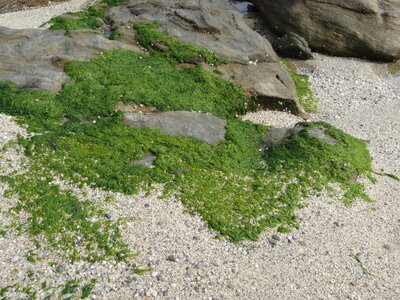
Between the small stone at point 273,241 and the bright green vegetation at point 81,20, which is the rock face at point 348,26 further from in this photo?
the small stone at point 273,241

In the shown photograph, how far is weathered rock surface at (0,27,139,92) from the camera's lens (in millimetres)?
14742

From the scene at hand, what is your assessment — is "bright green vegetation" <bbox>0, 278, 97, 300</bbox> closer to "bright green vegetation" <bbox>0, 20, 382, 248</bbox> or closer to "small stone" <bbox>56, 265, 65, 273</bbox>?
"small stone" <bbox>56, 265, 65, 273</bbox>

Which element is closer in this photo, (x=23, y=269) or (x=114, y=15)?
(x=23, y=269)

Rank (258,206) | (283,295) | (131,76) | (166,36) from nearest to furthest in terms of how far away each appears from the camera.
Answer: (283,295) < (258,206) < (131,76) < (166,36)

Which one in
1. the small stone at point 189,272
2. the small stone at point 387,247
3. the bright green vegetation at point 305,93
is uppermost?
the small stone at point 189,272

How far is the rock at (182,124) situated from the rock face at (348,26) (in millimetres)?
11738

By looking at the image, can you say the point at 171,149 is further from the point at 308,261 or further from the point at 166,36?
the point at 166,36

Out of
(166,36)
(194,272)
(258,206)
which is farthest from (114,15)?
(194,272)

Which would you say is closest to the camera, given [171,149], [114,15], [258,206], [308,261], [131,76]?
[308,261]

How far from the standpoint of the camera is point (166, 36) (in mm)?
18484

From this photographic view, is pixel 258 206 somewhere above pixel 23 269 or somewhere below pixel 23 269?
below

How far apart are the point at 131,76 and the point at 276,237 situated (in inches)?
340

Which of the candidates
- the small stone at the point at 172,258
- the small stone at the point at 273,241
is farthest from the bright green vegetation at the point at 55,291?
the small stone at the point at 273,241

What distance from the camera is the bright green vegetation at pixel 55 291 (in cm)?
821
